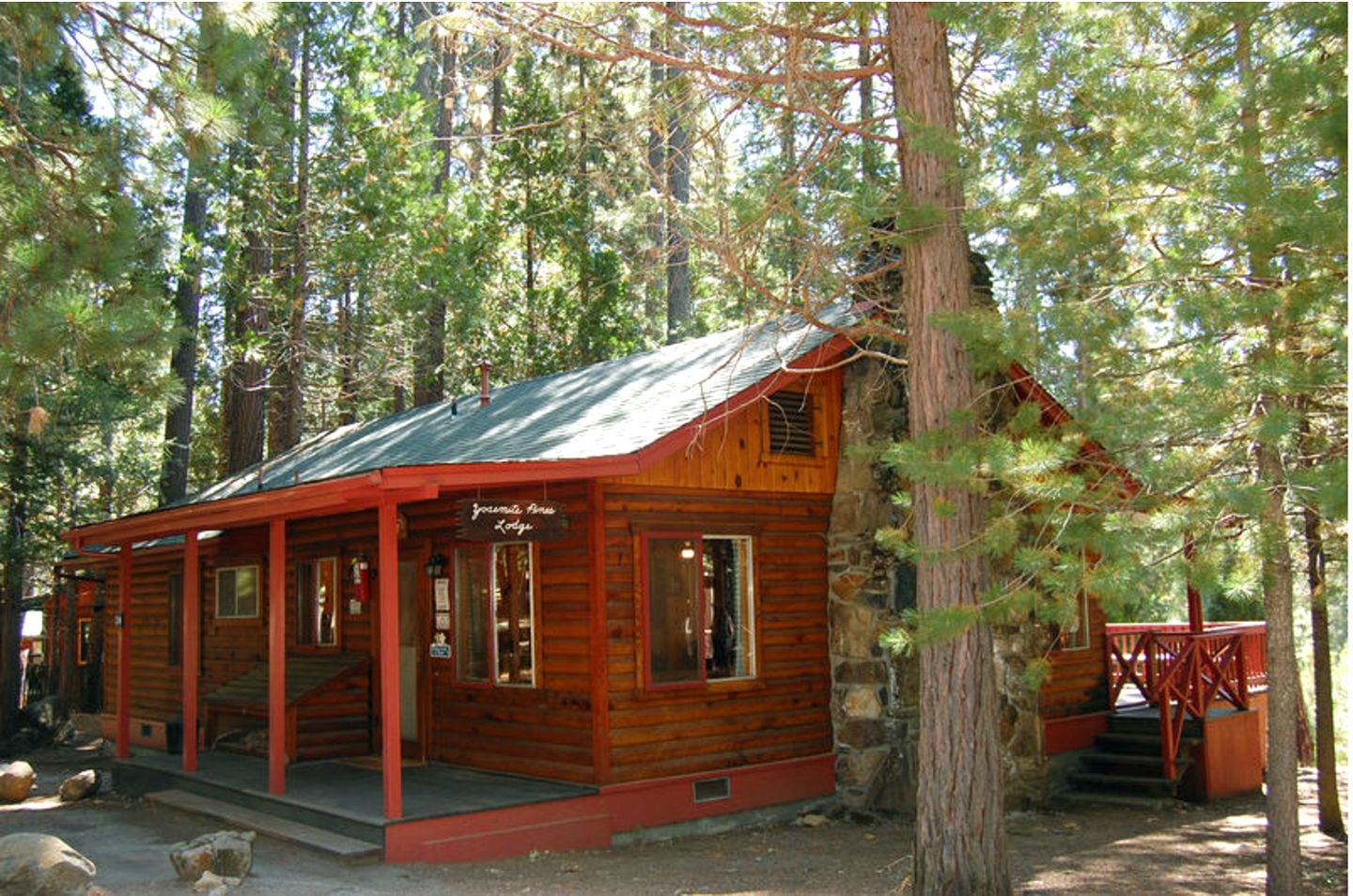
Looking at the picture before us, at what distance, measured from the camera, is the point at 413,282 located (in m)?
20.8

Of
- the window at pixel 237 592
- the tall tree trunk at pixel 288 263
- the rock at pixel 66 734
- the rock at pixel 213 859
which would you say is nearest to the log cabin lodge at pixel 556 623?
the rock at pixel 213 859

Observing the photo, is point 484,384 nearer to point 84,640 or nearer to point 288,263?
point 288,263

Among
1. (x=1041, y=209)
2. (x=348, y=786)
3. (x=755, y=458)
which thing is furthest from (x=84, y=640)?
(x=1041, y=209)

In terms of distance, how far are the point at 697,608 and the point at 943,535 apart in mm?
3542

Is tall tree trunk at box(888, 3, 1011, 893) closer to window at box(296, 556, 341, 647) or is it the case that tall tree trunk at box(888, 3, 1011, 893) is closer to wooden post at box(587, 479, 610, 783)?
wooden post at box(587, 479, 610, 783)

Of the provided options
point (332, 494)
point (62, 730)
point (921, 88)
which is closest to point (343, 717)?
point (332, 494)

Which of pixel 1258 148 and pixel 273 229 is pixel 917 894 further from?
pixel 273 229

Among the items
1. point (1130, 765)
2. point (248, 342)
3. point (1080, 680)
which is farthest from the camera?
point (248, 342)

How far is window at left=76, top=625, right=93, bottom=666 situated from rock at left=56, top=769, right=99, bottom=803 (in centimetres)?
817

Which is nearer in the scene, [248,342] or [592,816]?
[592,816]

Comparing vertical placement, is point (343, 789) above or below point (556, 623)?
below

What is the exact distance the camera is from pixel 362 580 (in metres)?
12.2

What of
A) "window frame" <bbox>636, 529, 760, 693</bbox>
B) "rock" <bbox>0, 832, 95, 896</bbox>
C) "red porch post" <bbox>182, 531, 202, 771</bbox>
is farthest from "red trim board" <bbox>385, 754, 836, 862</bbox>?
"red porch post" <bbox>182, 531, 202, 771</bbox>

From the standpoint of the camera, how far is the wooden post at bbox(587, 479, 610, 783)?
32.1 feet
